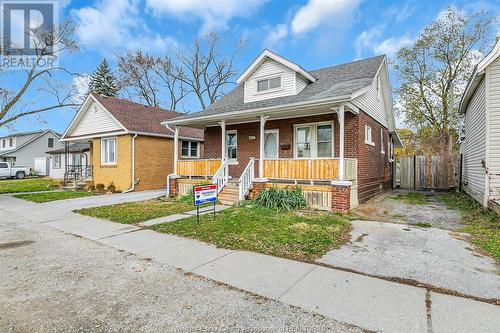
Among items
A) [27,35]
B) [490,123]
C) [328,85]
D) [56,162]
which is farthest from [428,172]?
[56,162]

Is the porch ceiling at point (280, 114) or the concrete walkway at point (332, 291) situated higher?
the porch ceiling at point (280, 114)

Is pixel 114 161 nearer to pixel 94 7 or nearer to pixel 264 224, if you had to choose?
pixel 94 7

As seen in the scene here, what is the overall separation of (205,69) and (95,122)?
18278mm

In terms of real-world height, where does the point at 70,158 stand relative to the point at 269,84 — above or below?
below

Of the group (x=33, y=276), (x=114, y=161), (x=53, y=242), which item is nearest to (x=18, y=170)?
(x=114, y=161)

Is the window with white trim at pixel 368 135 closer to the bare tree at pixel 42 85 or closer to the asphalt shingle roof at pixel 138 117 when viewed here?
the asphalt shingle roof at pixel 138 117

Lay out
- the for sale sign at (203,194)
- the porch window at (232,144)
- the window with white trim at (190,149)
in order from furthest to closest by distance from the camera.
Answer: the window with white trim at (190,149), the porch window at (232,144), the for sale sign at (203,194)

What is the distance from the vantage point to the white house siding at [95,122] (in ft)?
55.7

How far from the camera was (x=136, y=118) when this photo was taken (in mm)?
17531

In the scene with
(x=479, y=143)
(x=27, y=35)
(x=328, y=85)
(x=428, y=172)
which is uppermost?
(x=27, y=35)

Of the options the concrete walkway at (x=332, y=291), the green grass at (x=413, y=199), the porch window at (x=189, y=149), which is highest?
the porch window at (x=189, y=149)

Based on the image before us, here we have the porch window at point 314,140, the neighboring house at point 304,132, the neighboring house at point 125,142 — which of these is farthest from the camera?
the neighboring house at point 125,142

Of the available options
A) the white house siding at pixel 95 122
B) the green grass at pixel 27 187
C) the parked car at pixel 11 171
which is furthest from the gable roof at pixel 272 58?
the parked car at pixel 11 171

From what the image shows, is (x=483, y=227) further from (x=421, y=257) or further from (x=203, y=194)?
(x=203, y=194)
